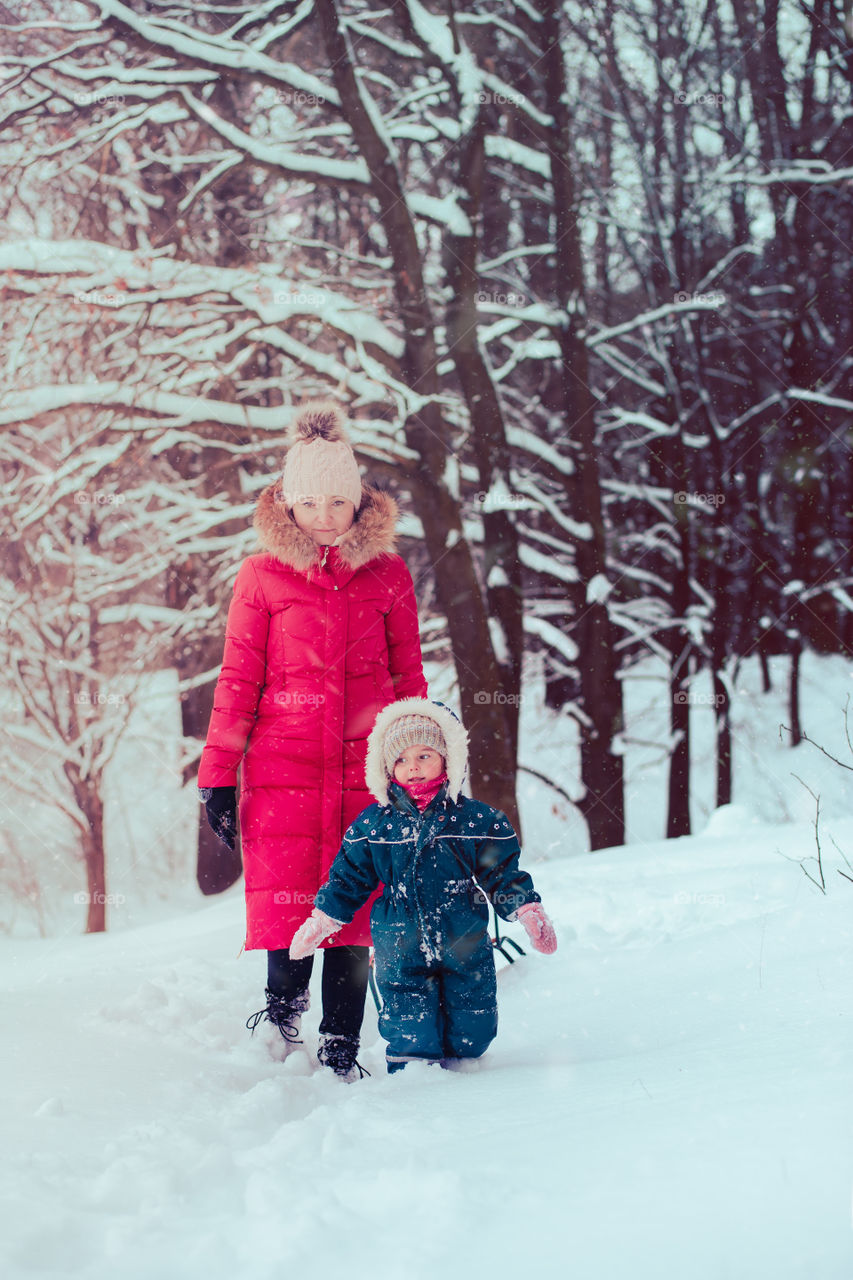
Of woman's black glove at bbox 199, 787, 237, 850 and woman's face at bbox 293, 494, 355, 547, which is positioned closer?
woman's black glove at bbox 199, 787, 237, 850

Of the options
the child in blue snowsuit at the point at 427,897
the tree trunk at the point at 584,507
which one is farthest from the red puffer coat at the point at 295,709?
the tree trunk at the point at 584,507

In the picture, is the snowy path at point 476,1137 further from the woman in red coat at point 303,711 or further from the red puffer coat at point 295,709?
the red puffer coat at point 295,709

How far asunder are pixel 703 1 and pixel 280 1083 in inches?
377

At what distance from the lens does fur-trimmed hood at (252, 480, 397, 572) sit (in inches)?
117

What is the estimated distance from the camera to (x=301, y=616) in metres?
2.97

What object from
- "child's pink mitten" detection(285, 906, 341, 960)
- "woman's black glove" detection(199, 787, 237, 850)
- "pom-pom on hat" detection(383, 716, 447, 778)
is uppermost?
"pom-pom on hat" detection(383, 716, 447, 778)

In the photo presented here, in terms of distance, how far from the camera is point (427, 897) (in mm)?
2645

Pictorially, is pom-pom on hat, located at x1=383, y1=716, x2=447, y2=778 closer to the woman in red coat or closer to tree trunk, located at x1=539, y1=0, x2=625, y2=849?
the woman in red coat

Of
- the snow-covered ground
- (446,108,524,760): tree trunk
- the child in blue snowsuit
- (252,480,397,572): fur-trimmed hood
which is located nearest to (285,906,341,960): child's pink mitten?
the child in blue snowsuit

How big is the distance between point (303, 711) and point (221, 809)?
0.38 metres

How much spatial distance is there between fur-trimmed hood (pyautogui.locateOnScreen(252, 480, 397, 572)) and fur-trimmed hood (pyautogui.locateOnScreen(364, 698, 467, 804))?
53cm

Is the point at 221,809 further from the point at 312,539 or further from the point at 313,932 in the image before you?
the point at 312,539

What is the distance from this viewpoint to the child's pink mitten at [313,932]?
2.61 meters

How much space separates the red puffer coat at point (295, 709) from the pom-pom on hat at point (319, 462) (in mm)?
104
